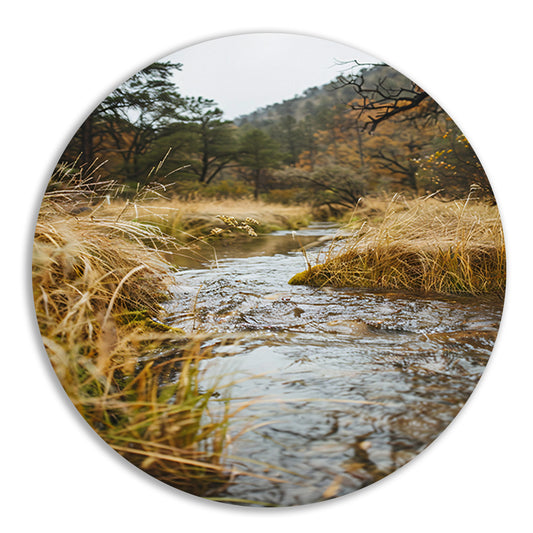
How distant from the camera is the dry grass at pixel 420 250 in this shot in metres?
1.93

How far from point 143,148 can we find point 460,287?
1597mm

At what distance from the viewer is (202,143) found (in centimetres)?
187

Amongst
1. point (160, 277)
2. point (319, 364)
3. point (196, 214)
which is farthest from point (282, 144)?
point (319, 364)

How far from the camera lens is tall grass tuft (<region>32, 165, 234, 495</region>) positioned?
1.55m

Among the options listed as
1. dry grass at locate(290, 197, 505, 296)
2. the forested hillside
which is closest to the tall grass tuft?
the forested hillside

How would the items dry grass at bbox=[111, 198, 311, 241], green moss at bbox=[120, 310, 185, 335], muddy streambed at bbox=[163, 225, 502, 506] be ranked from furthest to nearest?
dry grass at bbox=[111, 198, 311, 241] → green moss at bbox=[120, 310, 185, 335] → muddy streambed at bbox=[163, 225, 502, 506]

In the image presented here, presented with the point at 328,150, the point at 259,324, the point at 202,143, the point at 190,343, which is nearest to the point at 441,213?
the point at 328,150

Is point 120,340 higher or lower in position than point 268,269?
lower

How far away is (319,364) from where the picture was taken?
1.66m

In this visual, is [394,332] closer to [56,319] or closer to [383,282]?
[383,282]

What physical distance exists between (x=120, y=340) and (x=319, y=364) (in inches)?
32.0

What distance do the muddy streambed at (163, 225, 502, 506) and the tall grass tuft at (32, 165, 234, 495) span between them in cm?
10

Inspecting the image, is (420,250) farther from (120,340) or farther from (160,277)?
(120,340)

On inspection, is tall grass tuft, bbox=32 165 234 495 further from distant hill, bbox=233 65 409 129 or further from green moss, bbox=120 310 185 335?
distant hill, bbox=233 65 409 129
